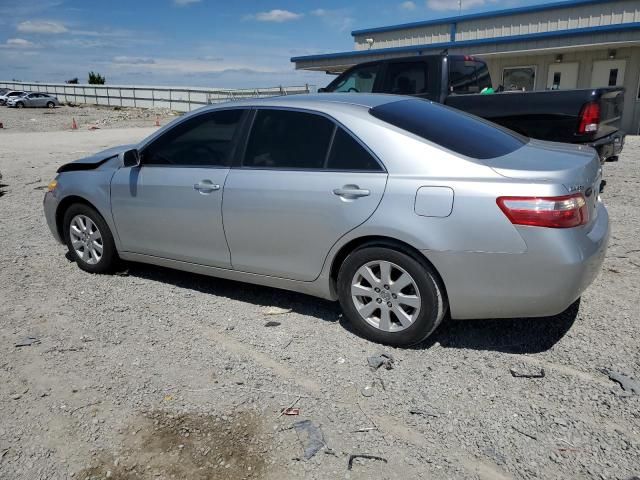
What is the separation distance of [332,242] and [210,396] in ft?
4.13

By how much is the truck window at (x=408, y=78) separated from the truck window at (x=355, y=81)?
0.34m

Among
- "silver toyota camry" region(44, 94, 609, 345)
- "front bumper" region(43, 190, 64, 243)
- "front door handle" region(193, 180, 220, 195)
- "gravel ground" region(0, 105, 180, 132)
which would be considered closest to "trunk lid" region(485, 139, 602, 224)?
"silver toyota camry" region(44, 94, 609, 345)

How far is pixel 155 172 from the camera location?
14.8ft

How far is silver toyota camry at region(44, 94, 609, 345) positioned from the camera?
315 cm

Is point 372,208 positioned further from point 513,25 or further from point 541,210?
point 513,25

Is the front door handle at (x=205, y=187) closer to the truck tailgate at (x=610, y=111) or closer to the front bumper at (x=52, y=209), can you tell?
the front bumper at (x=52, y=209)

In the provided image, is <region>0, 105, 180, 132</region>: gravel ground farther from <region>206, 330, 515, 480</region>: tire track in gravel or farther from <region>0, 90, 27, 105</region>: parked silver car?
<region>206, 330, 515, 480</region>: tire track in gravel

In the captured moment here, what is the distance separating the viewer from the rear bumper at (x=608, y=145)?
670 centimetres

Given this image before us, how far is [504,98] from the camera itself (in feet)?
23.6

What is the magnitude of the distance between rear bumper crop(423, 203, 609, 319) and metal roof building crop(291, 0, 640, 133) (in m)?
16.1

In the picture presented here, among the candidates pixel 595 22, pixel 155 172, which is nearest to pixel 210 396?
pixel 155 172

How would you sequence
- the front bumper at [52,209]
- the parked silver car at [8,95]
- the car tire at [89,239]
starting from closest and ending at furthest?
the car tire at [89,239]
the front bumper at [52,209]
the parked silver car at [8,95]

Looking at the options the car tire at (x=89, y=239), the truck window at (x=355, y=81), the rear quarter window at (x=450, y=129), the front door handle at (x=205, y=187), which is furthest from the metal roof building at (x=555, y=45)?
the car tire at (x=89, y=239)

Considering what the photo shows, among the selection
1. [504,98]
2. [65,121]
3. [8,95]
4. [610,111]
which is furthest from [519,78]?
[8,95]
